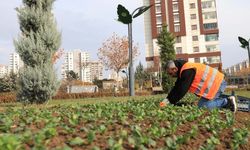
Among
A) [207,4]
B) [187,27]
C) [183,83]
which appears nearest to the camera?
[183,83]

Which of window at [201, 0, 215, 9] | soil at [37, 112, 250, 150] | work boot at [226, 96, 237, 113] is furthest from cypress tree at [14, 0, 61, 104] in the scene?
window at [201, 0, 215, 9]

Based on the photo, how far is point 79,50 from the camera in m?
165

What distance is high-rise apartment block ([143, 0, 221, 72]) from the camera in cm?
7950

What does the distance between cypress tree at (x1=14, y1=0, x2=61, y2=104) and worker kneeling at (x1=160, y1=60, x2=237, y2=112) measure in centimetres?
847

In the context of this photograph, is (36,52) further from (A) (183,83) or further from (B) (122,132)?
(B) (122,132)

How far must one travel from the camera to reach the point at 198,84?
708cm

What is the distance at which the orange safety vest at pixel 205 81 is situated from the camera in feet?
22.9

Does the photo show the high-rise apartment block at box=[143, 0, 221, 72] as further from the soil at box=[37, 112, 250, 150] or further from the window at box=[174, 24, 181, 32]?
the soil at box=[37, 112, 250, 150]

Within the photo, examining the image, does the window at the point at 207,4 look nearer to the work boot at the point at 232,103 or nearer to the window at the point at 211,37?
the window at the point at 211,37

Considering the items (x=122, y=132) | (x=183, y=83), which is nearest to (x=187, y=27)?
(x=183, y=83)

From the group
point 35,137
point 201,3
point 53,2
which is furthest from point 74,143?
point 201,3

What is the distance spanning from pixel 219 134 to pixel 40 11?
11.8 metres

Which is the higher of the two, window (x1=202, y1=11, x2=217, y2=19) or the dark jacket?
window (x1=202, y1=11, x2=217, y2=19)

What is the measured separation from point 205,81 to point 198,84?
17 cm
